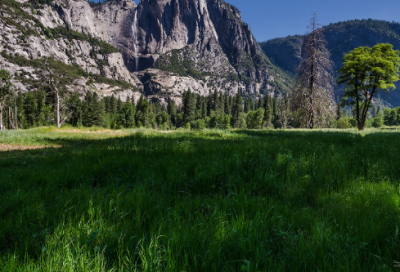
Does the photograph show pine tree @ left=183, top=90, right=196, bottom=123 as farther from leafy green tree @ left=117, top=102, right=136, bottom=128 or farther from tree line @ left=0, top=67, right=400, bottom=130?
leafy green tree @ left=117, top=102, right=136, bottom=128

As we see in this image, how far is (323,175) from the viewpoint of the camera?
328 cm

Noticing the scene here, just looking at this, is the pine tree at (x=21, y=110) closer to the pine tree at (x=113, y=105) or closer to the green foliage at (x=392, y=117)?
the pine tree at (x=113, y=105)

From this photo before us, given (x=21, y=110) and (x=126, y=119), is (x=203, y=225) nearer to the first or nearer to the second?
(x=21, y=110)

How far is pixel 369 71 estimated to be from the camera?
2478 cm

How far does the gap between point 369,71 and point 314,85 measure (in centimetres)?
644

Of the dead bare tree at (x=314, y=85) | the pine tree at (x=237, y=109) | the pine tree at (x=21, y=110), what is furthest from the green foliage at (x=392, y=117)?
the pine tree at (x=21, y=110)

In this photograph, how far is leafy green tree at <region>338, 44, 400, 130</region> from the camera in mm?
24016

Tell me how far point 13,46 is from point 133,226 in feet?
791

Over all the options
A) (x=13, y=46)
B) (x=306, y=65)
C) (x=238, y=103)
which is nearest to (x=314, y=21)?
(x=306, y=65)

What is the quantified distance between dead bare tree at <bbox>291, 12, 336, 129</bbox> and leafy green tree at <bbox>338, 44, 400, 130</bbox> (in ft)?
7.56

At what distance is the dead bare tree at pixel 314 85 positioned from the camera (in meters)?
27.5

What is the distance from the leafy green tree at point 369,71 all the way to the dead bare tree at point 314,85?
7.56 feet

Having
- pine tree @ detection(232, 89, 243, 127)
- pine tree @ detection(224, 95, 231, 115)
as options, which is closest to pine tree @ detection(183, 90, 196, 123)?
pine tree @ detection(224, 95, 231, 115)

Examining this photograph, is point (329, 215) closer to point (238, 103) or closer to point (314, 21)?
point (314, 21)
